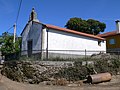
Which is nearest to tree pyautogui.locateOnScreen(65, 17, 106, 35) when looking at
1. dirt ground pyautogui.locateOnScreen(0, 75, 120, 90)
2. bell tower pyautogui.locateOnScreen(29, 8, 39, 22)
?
bell tower pyautogui.locateOnScreen(29, 8, 39, 22)

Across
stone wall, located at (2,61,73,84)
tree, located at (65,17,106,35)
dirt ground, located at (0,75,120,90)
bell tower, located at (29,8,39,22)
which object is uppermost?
tree, located at (65,17,106,35)

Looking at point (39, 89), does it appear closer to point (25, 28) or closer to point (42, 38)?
point (42, 38)

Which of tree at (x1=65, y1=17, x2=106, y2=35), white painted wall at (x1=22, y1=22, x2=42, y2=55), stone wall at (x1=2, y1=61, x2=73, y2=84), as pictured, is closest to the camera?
stone wall at (x1=2, y1=61, x2=73, y2=84)

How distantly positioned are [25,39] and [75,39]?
627 cm

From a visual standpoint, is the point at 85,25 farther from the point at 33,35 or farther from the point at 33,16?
the point at 33,35

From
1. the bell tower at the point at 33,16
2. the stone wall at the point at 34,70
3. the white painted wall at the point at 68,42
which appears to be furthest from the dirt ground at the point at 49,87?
the bell tower at the point at 33,16

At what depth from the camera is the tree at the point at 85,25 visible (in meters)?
55.3

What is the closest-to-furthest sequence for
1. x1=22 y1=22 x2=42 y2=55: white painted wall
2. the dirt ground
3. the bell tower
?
the dirt ground
x1=22 y1=22 x2=42 y2=55: white painted wall
the bell tower

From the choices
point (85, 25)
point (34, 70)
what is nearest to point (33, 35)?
point (34, 70)

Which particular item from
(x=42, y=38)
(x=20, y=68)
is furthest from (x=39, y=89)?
(x=42, y=38)

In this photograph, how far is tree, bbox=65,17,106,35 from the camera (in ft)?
181

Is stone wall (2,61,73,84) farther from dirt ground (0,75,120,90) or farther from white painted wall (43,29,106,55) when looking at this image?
white painted wall (43,29,106,55)

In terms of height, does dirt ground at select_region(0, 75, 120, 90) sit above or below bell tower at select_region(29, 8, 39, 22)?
below

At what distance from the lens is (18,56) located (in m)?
20.6
